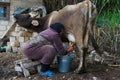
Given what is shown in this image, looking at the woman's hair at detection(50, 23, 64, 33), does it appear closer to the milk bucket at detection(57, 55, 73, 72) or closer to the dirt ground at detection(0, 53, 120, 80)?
the milk bucket at detection(57, 55, 73, 72)

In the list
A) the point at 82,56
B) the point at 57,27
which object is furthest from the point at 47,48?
the point at 82,56

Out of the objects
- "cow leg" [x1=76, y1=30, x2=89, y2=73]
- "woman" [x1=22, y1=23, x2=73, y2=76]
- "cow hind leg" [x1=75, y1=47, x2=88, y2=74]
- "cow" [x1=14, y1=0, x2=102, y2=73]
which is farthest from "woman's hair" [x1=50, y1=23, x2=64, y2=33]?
"cow hind leg" [x1=75, y1=47, x2=88, y2=74]

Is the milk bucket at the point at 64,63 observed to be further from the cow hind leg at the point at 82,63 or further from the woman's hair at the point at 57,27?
the woman's hair at the point at 57,27

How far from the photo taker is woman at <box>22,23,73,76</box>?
548 centimetres

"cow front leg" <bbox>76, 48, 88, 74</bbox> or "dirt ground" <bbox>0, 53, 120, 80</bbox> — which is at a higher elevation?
"cow front leg" <bbox>76, 48, 88, 74</bbox>

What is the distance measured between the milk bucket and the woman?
0.12 meters

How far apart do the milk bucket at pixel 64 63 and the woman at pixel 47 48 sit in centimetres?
12

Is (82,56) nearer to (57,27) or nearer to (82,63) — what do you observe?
(82,63)

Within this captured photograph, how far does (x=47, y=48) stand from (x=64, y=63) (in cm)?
43

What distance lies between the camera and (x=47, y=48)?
550 cm

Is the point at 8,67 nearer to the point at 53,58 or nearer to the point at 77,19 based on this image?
the point at 53,58

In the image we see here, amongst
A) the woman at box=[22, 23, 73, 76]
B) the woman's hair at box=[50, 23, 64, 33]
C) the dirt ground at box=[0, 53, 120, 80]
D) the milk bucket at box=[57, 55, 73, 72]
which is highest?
the woman's hair at box=[50, 23, 64, 33]

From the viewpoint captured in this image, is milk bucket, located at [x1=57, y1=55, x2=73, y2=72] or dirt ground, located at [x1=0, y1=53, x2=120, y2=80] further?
milk bucket, located at [x1=57, y1=55, x2=73, y2=72]

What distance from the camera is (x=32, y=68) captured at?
5.95 m
